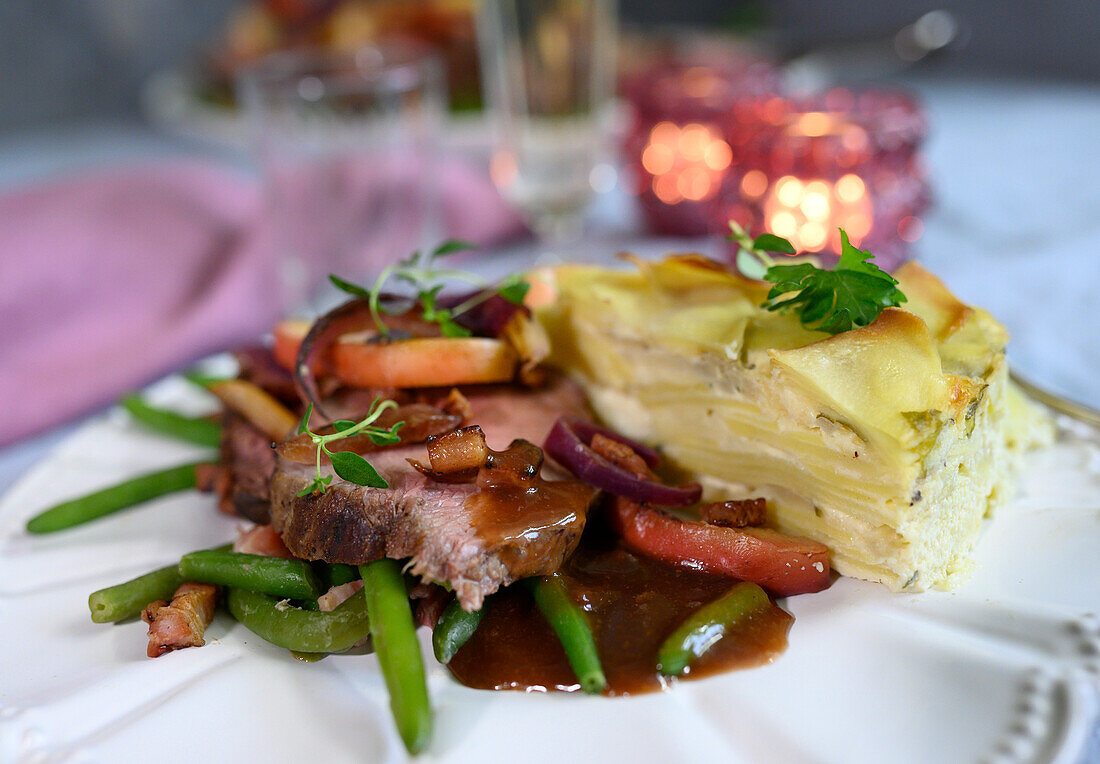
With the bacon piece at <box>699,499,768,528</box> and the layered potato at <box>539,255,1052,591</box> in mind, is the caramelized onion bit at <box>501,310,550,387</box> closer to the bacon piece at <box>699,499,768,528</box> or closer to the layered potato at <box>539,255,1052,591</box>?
the layered potato at <box>539,255,1052,591</box>

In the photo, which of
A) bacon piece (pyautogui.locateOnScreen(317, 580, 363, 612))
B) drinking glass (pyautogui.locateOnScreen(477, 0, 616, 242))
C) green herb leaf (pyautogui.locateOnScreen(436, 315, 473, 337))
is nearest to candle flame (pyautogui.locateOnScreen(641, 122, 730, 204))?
drinking glass (pyautogui.locateOnScreen(477, 0, 616, 242))

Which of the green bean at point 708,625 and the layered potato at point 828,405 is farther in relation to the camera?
the layered potato at point 828,405

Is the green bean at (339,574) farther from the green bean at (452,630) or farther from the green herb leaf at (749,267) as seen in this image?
the green herb leaf at (749,267)

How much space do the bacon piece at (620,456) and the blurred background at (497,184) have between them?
147 centimetres

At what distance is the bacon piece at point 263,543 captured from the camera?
2473mm

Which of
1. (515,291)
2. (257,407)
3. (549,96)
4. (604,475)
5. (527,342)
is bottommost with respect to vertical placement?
(604,475)

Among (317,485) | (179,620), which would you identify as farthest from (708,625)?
(179,620)

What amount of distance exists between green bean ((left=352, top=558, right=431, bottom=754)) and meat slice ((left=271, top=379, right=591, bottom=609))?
0.19 ft

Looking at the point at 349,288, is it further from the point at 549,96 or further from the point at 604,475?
the point at 549,96

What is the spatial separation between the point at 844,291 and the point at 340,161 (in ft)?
10.8

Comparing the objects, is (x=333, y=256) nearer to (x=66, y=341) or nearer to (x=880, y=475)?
(x=66, y=341)

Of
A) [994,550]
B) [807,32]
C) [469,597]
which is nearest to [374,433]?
[469,597]

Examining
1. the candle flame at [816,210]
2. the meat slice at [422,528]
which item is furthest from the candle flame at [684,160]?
the meat slice at [422,528]

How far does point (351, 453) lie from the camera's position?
7.33 ft
